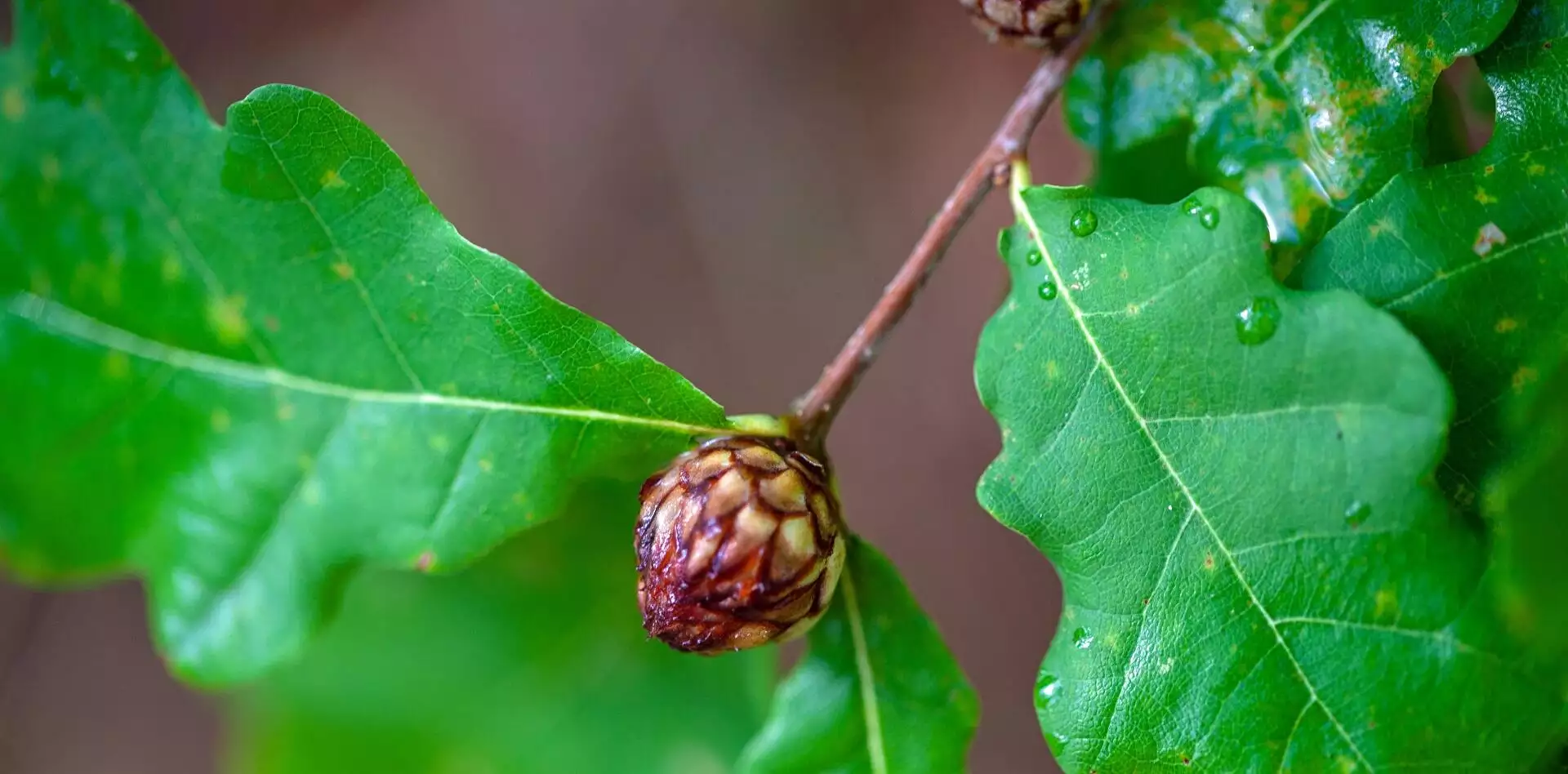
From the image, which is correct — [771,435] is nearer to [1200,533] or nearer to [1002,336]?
[1002,336]

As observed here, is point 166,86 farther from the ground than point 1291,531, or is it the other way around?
point 166,86

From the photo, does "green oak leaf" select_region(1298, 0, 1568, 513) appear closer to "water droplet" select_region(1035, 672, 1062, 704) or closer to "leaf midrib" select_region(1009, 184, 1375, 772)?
"leaf midrib" select_region(1009, 184, 1375, 772)

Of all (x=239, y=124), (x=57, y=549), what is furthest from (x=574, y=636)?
(x=239, y=124)

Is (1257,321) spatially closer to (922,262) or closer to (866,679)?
(922,262)

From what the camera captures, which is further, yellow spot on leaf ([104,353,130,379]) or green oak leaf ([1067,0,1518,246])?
yellow spot on leaf ([104,353,130,379])

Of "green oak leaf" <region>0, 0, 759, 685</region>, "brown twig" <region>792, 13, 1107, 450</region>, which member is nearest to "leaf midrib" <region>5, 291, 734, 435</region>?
"green oak leaf" <region>0, 0, 759, 685</region>

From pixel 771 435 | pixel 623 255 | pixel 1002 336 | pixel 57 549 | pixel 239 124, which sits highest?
pixel 239 124

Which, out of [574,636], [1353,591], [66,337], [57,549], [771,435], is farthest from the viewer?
[574,636]

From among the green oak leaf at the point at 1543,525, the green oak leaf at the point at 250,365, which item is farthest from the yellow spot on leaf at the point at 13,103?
the green oak leaf at the point at 1543,525
